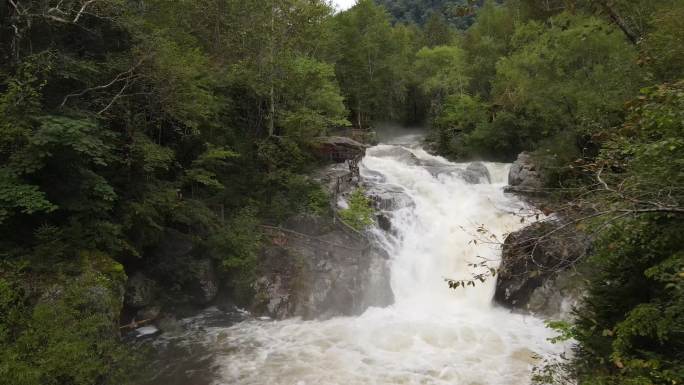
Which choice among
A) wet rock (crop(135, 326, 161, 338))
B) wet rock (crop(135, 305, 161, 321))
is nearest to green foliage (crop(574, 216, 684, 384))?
wet rock (crop(135, 326, 161, 338))

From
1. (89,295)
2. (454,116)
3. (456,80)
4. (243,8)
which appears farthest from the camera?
(456,80)

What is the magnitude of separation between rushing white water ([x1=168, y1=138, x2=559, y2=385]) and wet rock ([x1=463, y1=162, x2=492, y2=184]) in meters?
1.80

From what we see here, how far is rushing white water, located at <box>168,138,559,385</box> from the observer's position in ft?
30.5

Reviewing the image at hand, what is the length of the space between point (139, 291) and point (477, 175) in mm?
14786

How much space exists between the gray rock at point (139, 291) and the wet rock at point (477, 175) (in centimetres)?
1362

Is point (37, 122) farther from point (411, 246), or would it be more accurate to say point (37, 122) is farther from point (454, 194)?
point (454, 194)

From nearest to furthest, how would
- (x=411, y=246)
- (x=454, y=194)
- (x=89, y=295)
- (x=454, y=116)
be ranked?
(x=89, y=295) < (x=411, y=246) < (x=454, y=194) < (x=454, y=116)

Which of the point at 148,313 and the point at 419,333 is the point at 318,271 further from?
the point at 148,313

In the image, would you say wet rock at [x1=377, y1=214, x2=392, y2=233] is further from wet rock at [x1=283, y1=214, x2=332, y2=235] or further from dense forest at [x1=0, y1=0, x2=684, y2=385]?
dense forest at [x1=0, y1=0, x2=684, y2=385]

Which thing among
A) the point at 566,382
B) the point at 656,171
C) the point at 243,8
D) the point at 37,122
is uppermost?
the point at 243,8

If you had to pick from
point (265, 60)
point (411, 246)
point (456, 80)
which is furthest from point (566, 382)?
point (456, 80)

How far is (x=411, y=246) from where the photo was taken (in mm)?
15344

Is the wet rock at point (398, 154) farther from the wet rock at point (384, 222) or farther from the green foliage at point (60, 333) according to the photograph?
the green foliage at point (60, 333)

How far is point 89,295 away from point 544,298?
11.6 meters
